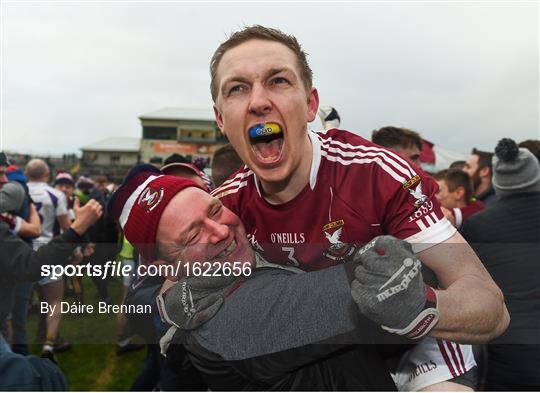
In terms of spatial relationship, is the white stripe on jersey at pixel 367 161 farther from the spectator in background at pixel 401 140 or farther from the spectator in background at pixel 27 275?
the spectator in background at pixel 401 140

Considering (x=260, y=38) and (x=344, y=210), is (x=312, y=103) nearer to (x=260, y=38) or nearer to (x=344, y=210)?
(x=260, y=38)

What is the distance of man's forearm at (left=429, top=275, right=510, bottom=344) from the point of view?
1.07 m

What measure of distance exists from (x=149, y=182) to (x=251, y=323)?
649 mm

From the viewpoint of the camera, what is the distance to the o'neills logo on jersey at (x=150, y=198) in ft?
4.37

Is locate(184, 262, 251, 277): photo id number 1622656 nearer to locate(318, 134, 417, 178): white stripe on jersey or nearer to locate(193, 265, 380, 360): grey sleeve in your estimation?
locate(193, 265, 380, 360): grey sleeve

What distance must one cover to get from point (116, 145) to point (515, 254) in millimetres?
50424

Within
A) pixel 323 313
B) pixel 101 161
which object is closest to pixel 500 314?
pixel 323 313

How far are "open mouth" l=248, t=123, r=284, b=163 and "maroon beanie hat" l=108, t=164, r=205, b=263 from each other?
0.25m

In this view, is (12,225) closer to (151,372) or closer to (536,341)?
(151,372)

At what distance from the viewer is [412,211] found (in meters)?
1.30

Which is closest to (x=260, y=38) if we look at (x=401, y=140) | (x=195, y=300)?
(x=195, y=300)

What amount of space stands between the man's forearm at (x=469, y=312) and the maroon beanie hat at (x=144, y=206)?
82cm

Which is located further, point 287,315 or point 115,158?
point 115,158

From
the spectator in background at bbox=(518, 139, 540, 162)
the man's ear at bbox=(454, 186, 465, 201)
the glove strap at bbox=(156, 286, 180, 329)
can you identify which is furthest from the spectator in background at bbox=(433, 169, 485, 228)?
the glove strap at bbox=(156, 286, 180, 329)
